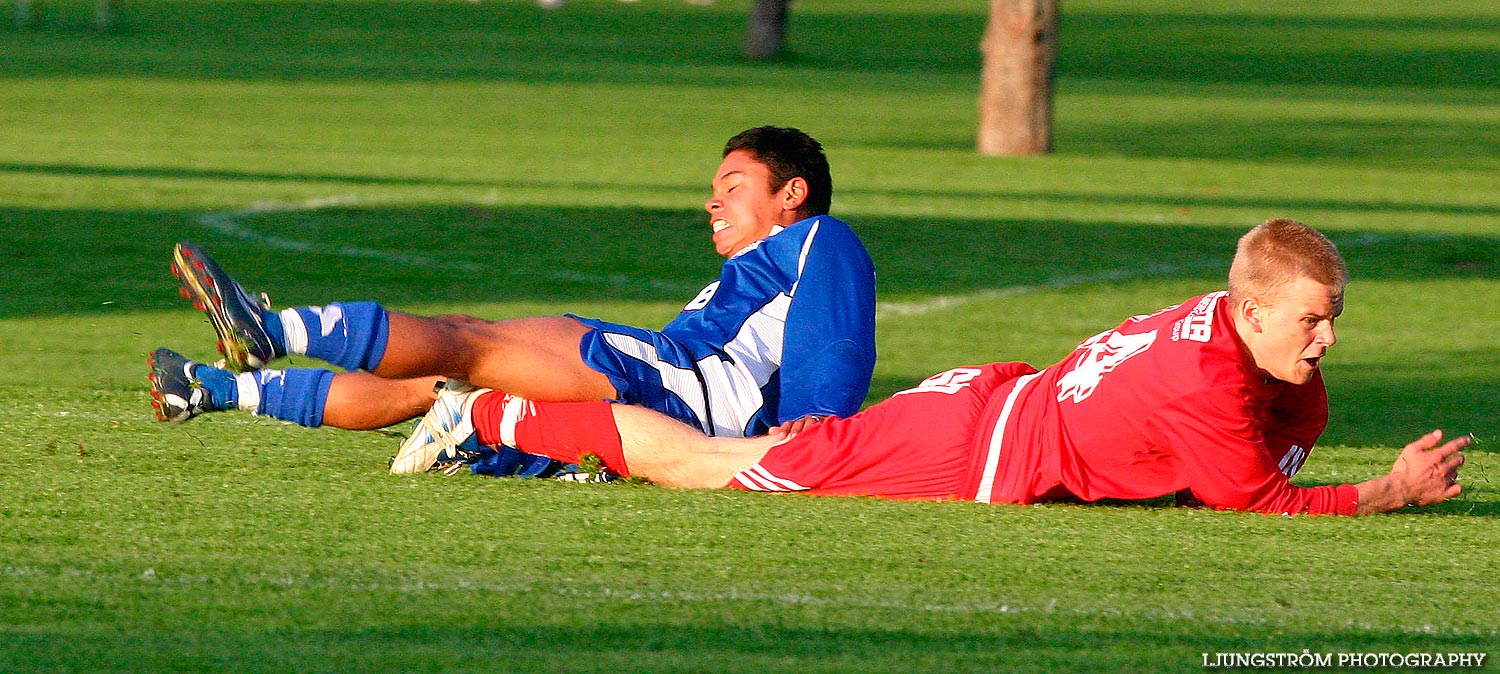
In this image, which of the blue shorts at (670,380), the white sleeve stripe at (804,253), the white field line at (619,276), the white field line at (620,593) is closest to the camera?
the white field line at (620,593)

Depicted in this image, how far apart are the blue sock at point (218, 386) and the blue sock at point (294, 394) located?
74mm

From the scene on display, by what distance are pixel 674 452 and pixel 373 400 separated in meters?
0.91

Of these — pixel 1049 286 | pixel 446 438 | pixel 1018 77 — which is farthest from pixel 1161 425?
pixel 1018 77

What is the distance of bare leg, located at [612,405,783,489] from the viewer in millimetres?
5551

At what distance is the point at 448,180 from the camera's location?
16594 mm

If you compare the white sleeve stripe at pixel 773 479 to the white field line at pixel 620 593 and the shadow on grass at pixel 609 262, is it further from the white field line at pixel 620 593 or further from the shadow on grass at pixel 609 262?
the shadow on grass at pixel 609 262

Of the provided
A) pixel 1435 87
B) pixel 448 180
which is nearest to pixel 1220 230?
pixel 448 180

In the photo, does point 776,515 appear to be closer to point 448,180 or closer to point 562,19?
point 448,180

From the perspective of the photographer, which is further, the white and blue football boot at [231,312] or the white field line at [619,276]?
the white field line at [619,276]

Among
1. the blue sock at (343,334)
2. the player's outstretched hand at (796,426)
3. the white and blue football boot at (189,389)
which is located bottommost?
the player's outstretched hand at (796,426)

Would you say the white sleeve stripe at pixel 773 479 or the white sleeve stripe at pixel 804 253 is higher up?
the white sleeve stripe at pixel 804 253

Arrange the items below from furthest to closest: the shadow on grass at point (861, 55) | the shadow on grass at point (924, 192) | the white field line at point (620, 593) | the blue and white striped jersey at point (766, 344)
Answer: the shadow on grass at point (861, 55), the shadow on grass at point (924, 192), the blue and white striped jersey at point (766, 344), the white field line at point (620, 593)

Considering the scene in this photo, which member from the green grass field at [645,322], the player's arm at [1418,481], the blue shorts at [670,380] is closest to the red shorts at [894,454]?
the green grass field at [645,322]

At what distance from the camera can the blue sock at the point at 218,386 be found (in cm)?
541
